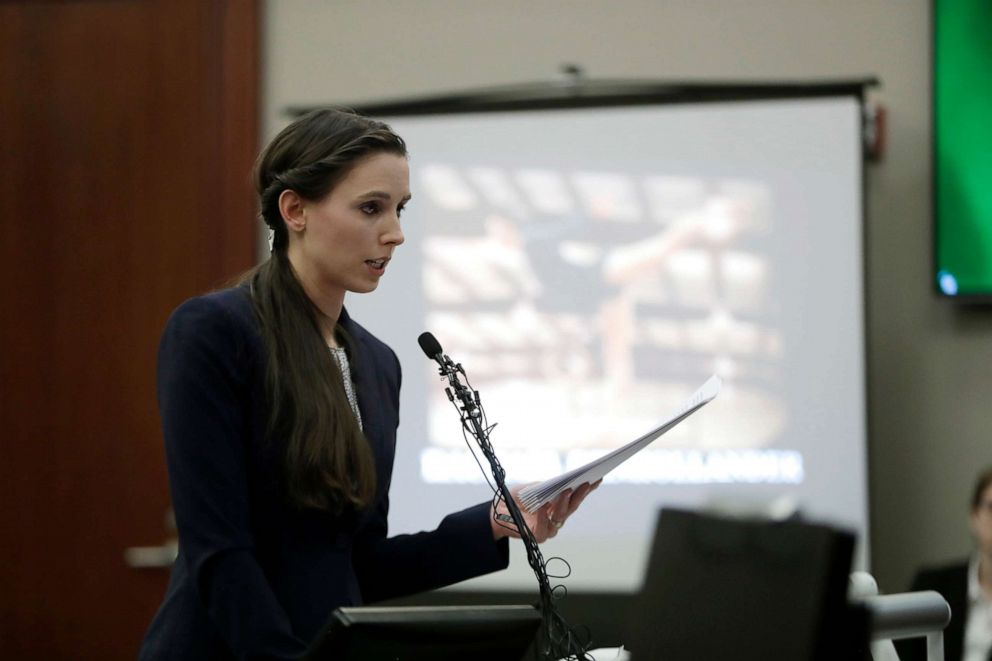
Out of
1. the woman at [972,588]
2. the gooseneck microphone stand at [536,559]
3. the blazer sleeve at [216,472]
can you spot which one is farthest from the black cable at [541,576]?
the woman at [972,588]

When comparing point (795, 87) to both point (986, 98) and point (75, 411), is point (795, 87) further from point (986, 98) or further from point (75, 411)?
point (75, 411)

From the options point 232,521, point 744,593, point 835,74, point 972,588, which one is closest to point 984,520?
point 972,588

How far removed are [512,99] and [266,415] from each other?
2.63 m

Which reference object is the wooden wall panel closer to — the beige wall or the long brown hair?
the beige wall

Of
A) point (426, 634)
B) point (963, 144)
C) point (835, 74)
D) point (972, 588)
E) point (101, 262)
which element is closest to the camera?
point (426, 634)

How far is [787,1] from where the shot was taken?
3.88 metres

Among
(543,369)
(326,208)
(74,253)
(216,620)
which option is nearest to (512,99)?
(543,369)

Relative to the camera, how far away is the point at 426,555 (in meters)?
1.65

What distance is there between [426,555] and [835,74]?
271cm

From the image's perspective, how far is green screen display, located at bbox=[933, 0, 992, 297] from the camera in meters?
3.65

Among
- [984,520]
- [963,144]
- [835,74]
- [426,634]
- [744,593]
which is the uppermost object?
[835,74]

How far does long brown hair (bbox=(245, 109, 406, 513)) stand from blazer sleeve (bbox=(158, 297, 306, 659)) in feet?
0.17

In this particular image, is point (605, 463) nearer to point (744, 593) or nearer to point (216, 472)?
point (216, 472)

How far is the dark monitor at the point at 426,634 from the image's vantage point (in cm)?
105
